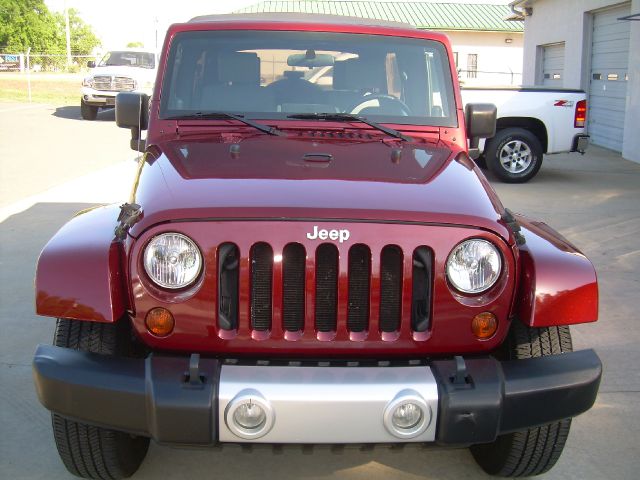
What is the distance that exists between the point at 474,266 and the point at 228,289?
0.86 meters

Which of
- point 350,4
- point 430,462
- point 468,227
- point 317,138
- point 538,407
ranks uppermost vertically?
point 350,4

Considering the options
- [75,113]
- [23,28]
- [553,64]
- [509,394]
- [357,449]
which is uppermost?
[23,28]

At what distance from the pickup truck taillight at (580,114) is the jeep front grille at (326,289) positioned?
354 inches

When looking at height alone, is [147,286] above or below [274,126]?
below

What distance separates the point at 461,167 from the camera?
3.40 metres

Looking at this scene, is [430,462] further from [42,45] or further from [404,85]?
[42,45]

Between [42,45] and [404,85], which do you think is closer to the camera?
[404,85]

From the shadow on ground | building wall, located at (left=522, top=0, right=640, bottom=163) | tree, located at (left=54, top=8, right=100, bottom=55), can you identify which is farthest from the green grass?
tree, located at (left=54, top=8, right=100, bottom=55)

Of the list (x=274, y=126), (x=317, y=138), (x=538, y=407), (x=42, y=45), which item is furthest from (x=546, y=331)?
(x=42, y=45)

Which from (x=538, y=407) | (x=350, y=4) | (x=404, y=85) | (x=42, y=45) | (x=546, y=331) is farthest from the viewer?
(x=42, y=45)

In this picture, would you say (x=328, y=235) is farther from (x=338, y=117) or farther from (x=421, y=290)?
(x=338, y=117)

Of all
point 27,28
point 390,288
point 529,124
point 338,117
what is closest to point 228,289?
point 390,288

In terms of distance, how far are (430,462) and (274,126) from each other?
1730mm

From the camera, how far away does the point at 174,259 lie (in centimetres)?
263
